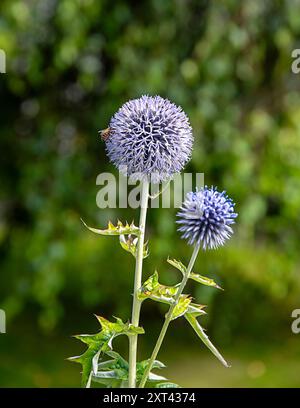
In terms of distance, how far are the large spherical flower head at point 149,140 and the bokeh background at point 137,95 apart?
1.38 meters

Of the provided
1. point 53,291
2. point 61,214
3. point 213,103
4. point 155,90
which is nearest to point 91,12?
point 155,90

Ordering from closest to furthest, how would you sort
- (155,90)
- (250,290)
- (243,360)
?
(155,90), (243,360), (250,290)

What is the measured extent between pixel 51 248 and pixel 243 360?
106 centimetres

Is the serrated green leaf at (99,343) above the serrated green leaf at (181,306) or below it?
below

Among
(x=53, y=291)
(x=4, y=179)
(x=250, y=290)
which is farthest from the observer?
(x=250, y=290)

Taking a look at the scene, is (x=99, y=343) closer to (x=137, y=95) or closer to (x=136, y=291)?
(x=136, y=291)

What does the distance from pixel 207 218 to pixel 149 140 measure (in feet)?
0.46

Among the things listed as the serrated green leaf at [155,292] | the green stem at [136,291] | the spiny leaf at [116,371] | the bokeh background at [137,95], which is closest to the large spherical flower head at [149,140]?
the green stem at [136,291]

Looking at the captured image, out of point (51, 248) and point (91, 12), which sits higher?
point (91, 12)

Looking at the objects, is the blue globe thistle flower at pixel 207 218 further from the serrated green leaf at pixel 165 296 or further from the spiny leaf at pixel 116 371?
the spiny leaf at pixel 116 371

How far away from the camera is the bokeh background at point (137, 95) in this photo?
8.05ft

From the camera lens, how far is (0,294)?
3.52 metres

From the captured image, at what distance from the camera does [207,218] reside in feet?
3.17

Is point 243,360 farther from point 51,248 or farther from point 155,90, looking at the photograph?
point 155,90
